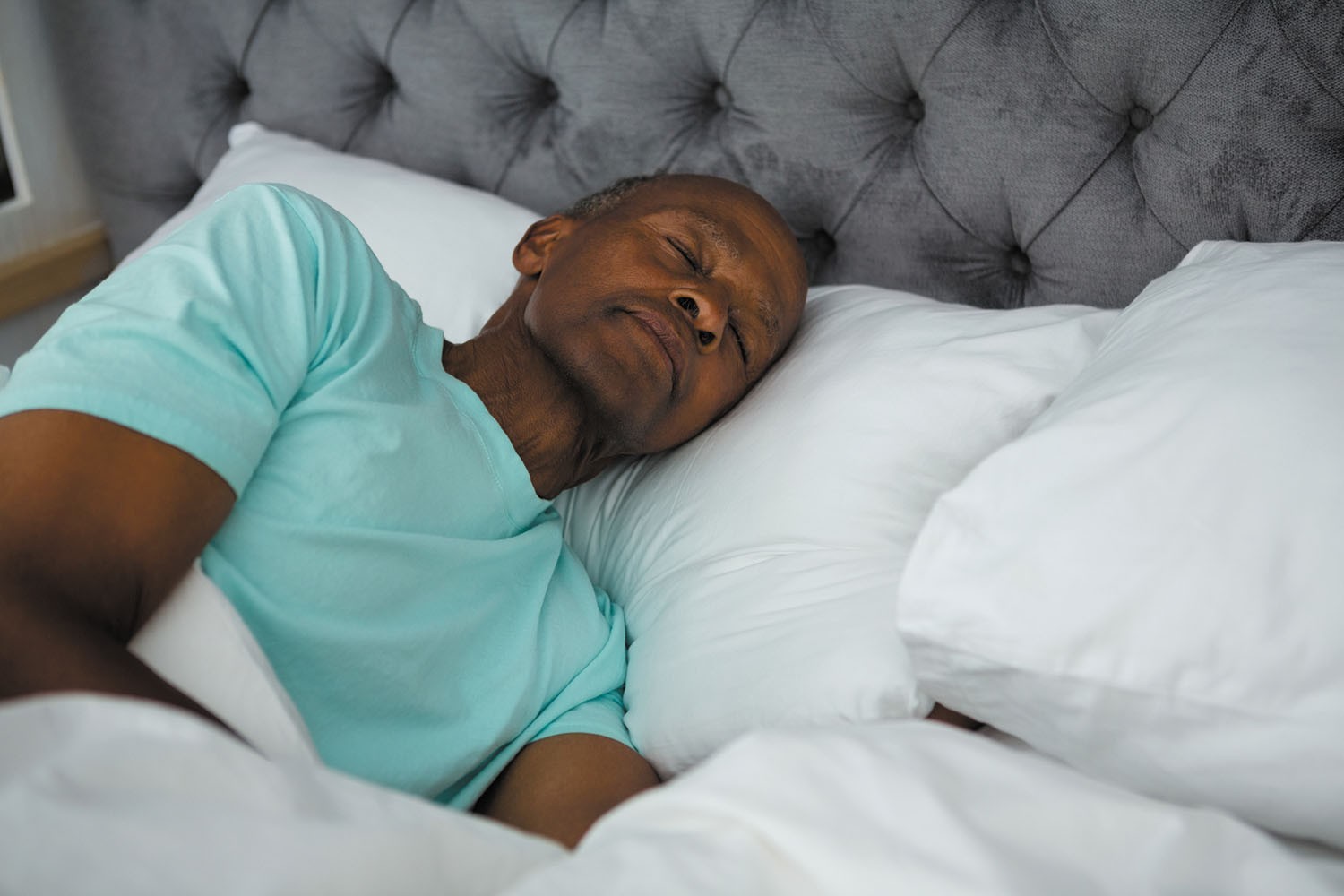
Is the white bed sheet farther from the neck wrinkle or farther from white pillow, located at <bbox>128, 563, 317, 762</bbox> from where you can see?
the neck wrinkle

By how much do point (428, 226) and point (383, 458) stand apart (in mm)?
485

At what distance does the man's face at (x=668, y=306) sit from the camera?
96 centimetres

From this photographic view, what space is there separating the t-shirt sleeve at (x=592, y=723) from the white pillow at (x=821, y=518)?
16 mm

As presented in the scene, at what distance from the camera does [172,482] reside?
0.68 m

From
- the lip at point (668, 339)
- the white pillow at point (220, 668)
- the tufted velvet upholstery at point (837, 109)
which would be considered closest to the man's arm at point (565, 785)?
the white pillow at point (220, 668)

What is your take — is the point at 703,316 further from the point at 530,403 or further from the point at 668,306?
the point at 530,403

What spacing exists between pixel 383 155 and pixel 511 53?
0.24 meters

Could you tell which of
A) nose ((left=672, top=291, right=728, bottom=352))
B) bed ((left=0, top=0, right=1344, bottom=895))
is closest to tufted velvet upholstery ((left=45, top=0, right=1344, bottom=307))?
bed ((left=0, top=0, right=1344, bottom=895))

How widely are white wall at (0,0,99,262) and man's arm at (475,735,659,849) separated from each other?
1.06 meters

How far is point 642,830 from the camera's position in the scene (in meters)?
0.52

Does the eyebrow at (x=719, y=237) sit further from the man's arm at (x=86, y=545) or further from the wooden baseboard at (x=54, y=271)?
the wooden baseboard at (x=54, y=271)

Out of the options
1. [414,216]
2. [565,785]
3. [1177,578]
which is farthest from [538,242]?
[1177,578]

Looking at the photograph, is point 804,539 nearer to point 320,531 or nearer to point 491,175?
point 320,531

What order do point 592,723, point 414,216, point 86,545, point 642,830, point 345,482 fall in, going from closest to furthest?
point 642,830, point 86,545, point 345,482, point 592,723, point 414,216
